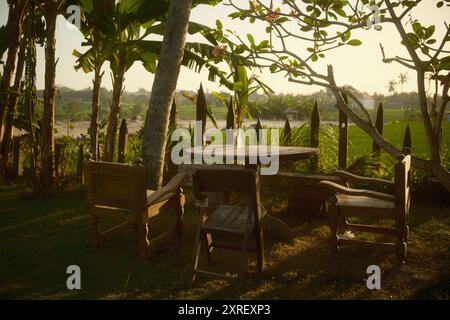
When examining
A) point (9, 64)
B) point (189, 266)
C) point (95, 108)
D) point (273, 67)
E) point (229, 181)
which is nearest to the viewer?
point (229, 181)

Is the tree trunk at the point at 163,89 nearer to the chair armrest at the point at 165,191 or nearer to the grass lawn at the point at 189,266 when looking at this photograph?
the chair armrest at the point at 165,191

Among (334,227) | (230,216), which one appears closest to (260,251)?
(230,216)

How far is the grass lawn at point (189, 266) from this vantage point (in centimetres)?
335

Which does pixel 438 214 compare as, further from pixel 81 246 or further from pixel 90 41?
pixel 90 41

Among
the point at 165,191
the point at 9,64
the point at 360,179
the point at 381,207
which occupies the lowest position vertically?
the point at 381,207

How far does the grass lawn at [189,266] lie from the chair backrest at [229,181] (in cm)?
83

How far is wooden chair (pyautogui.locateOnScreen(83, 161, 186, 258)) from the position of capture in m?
3.86

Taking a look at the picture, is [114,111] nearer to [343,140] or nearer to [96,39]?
[96,39]

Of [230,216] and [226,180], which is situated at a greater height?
[226,180]

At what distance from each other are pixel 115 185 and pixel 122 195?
0.41 feet

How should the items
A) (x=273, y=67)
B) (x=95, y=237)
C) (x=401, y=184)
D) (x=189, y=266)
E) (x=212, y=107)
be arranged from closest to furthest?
(x=401, y=184) < (x=189, y=266) < (x=273, y=67) < (x=95, y=237) < (x=212, y=107)

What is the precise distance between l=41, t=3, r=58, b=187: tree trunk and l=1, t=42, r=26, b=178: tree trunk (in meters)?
1.15

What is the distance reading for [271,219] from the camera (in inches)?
183

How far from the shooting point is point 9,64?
7.18m
